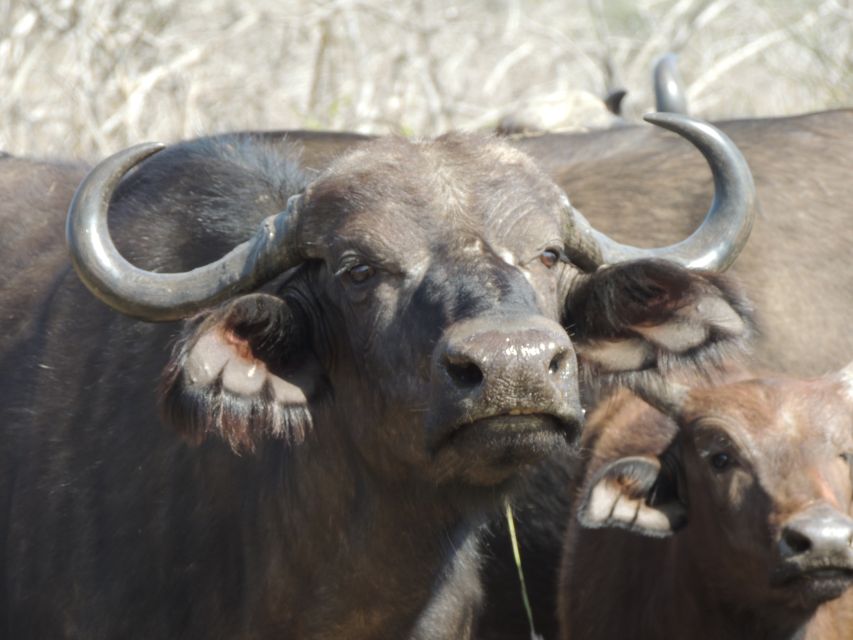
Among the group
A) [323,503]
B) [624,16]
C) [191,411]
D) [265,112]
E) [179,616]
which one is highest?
[191,411]

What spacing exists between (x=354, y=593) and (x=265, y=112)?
778cm

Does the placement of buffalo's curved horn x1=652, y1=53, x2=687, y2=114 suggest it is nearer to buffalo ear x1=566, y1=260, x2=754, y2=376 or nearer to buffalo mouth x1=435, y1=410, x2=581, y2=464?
buffalo ear x1=566, y1=260, x2=754, y2=376

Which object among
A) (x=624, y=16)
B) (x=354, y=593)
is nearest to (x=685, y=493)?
(x=354, y=593)

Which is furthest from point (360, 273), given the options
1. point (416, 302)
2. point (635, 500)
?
point (635, 500)

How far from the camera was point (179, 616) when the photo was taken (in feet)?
15.1

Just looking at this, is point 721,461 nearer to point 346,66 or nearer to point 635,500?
point 635,500

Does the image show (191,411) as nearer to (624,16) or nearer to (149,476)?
(149,476)

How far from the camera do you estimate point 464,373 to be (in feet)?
12.5

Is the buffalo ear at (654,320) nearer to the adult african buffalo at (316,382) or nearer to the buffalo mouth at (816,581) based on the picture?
the adult african buffalo at (316,382)

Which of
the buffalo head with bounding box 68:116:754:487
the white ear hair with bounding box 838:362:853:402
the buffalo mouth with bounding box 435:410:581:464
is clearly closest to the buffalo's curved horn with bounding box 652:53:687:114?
the white ear hair with bounding box 838:362:853:402

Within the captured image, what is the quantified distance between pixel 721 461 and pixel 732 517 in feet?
0.62

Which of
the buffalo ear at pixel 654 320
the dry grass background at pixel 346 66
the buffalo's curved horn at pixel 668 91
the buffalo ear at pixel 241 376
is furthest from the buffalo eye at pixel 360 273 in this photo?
the dry grass background at pixel 346 66

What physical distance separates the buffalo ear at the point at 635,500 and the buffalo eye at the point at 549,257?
1.00 m

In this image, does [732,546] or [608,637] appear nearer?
[732,546]
